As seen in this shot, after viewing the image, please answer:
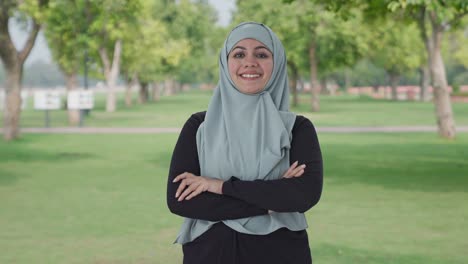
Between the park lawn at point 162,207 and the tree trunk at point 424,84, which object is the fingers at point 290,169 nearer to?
the park lawn at point 162,207

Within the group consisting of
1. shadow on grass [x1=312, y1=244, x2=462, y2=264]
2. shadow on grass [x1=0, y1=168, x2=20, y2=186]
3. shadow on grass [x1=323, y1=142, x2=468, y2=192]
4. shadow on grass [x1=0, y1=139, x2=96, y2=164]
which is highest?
shadow on grass [x1=312, y1=244, x2=462, y2=264]

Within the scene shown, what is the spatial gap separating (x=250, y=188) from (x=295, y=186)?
0.24 meters

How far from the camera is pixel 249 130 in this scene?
348 cm

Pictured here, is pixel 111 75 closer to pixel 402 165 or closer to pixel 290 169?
pixel 402 165

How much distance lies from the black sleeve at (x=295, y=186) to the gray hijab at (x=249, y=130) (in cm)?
5

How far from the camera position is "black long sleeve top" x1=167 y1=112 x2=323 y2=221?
3578 millimetres

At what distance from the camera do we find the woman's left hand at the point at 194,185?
11.8 feet

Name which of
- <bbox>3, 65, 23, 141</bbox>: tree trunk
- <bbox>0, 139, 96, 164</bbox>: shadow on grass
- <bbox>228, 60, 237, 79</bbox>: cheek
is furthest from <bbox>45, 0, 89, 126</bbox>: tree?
<bbox>228, 60, 237, 79</bbox>: cheek

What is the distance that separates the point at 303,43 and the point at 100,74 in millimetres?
15875

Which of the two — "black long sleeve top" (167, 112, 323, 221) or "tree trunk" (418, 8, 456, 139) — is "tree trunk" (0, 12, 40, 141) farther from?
"black long sleeve top" (167, 112, 323, 221)

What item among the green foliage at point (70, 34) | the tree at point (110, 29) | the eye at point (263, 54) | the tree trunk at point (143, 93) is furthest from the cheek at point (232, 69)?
the tree trunk at point (143, 93)

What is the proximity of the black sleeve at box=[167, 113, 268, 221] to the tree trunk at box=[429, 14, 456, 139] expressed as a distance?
811 inches

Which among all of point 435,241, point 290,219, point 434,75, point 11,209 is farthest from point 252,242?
point 434,75

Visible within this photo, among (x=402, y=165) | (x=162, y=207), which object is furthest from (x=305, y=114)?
(x=162, y=207)
